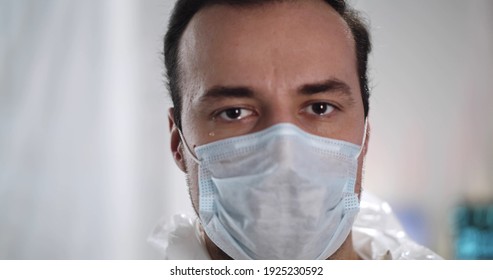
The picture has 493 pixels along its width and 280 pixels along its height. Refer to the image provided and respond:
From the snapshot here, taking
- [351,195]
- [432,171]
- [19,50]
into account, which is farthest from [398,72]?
[19,50]

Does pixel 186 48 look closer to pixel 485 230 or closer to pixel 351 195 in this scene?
pixel 351 195

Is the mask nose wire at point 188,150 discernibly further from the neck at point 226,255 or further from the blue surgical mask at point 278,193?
the neck at point 226,255

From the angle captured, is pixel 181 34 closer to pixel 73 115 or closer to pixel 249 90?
pixel 249 90

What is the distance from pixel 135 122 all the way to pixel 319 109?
0.45 m

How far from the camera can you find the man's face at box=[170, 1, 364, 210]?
0.73 meters

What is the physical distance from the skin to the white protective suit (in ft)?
0.37

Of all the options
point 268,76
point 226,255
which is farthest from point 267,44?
point 226,255

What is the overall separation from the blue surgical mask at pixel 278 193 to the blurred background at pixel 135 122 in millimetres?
267

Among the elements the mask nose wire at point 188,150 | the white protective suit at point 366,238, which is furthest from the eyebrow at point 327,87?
the white protective suit at point 366,238

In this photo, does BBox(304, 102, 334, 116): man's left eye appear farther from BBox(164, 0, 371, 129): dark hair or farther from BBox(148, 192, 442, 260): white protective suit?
BBox(148, 192, 442, 260): white protective suit

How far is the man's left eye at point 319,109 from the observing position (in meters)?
0.75

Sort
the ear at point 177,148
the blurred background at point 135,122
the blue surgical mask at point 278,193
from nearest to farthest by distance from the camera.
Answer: the blue surgical mask at point 278,193 < the ear at point 177,148 < the blurred background at point 135,122

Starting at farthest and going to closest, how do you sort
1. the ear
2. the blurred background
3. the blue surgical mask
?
the blurred background
the ear
the blue surgical mask

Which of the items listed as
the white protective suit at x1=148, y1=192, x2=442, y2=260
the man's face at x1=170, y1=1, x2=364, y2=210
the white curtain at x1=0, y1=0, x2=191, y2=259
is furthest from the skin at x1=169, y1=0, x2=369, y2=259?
the white curtain at x1=0, y1=0, x2=191, y2=259
